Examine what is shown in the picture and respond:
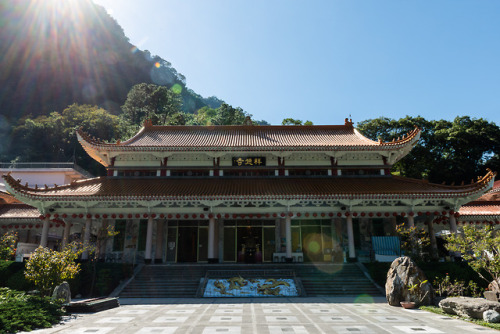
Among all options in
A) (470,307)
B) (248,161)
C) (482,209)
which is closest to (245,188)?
(248,161)

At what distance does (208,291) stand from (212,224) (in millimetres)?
4331

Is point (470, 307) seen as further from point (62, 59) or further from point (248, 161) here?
point (62, 59)

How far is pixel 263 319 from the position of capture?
8289mm

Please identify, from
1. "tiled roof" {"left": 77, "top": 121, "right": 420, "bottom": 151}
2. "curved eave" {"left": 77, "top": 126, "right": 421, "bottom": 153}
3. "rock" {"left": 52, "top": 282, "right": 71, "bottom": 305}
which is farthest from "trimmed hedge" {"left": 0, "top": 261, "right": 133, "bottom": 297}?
"tiled roof" {"left": 77, "top": 121, "right": 420, "bottom": 151}

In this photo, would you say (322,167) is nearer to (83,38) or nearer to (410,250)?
(410,250)

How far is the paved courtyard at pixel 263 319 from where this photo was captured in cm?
715

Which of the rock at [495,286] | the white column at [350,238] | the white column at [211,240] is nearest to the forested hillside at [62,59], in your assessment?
the white column at [211,240]

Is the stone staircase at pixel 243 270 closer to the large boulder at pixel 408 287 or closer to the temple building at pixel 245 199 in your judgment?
the temple building at pixel 245 199

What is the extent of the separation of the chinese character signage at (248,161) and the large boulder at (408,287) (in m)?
10.6

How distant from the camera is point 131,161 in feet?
65.6

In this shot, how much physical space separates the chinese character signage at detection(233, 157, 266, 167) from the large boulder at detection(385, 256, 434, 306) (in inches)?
417

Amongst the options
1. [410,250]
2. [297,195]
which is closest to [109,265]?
[297,195]

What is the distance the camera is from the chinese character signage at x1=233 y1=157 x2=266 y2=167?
19.8m

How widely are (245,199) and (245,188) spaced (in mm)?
1424
